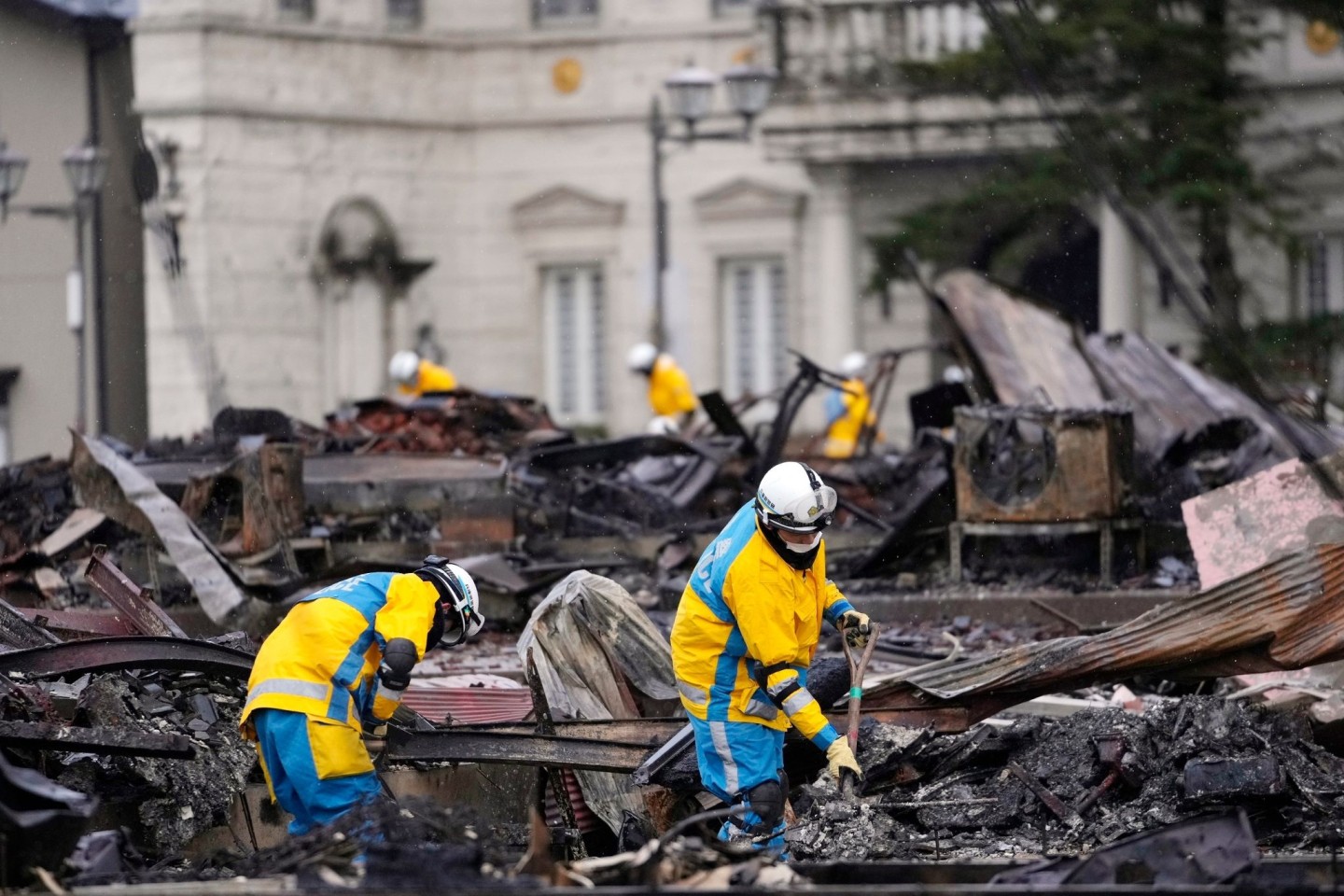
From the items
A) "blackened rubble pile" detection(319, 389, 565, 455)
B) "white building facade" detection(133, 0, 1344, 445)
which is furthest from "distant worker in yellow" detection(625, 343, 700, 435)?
"white building facade" detection(133, 0, 1344, 445)

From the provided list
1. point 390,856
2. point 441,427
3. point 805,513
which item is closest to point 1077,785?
point 805,513

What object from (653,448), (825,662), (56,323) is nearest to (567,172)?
(56,323)

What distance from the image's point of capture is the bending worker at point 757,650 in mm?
8133

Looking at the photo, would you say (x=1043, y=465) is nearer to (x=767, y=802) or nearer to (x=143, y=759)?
(x=767, y=802)

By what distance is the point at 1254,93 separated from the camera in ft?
84.7

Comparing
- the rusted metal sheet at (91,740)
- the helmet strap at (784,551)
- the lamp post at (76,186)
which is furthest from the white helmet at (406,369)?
the helmet strap at (784,551)

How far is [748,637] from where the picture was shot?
8.16 m

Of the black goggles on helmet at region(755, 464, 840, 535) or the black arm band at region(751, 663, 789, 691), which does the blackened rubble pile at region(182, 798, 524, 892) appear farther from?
the black goggles on helmet at region(755, 464, 840, 535)

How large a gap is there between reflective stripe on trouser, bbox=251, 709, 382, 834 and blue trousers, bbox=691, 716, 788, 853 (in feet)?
4.29

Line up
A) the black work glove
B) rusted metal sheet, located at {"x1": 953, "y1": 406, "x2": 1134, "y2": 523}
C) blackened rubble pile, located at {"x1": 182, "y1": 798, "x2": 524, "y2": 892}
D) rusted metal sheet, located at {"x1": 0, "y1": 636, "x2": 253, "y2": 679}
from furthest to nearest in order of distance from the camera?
rusted metal sheet, located at {"x1": 953, "y1": 406, "x2": 1134, "y2": 523} → rusted metal sheet, located at {"x1": 0, "y1": 636, "x2": 253, "y2": 679} → the black work glove → blackened rubble pile, located at {"x1": 182, "y1": 798, "x2": 524, "y2": 892}

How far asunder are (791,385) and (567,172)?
695 inches

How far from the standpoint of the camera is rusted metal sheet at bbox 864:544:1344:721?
8711 mm

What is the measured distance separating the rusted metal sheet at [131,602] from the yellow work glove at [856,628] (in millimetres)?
3461

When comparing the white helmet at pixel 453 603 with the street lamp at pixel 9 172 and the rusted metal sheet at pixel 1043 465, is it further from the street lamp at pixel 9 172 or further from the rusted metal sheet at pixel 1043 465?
the street lamp at pixel 9 172
